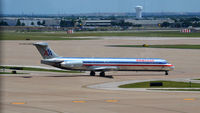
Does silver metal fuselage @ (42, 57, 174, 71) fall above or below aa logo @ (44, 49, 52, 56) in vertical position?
below

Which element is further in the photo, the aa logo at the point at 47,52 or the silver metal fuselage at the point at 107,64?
the aa logo at the point at 47,52

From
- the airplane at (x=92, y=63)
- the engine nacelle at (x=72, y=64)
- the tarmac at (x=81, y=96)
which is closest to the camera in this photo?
the tarmac at (x=81, y=96)

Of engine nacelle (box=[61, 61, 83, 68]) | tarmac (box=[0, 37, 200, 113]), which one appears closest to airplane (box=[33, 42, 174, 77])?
engine nacelle (box=[61, 61, 83, 68])

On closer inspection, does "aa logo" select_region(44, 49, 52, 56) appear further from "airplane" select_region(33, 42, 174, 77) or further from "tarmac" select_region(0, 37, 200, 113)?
"tarmac" select_region(0, 37, 200, 113)

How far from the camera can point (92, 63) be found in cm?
6981

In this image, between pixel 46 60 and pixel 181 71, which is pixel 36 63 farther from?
pixel 181 71

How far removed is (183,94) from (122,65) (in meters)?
22.6

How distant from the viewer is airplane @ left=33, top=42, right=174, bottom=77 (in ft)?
225

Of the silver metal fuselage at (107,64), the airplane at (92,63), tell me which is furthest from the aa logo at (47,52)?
the silver metal fuselage at (107,64)

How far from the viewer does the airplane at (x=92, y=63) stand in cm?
6862

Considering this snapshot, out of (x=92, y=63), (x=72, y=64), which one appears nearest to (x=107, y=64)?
(x=92, y=63)

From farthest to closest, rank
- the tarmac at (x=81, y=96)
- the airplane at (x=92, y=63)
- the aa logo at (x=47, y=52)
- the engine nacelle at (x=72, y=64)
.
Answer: the aa logo at (x=47, y=52) < the airplane at (x=92, y=63) < the engine nacelle at (x=72, y=64) < the tarmac at (x=81, y=96)

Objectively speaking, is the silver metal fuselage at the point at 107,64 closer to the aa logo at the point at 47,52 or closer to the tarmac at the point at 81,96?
the aa logo at the point at 47,52

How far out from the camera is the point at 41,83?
5903 centimetres
